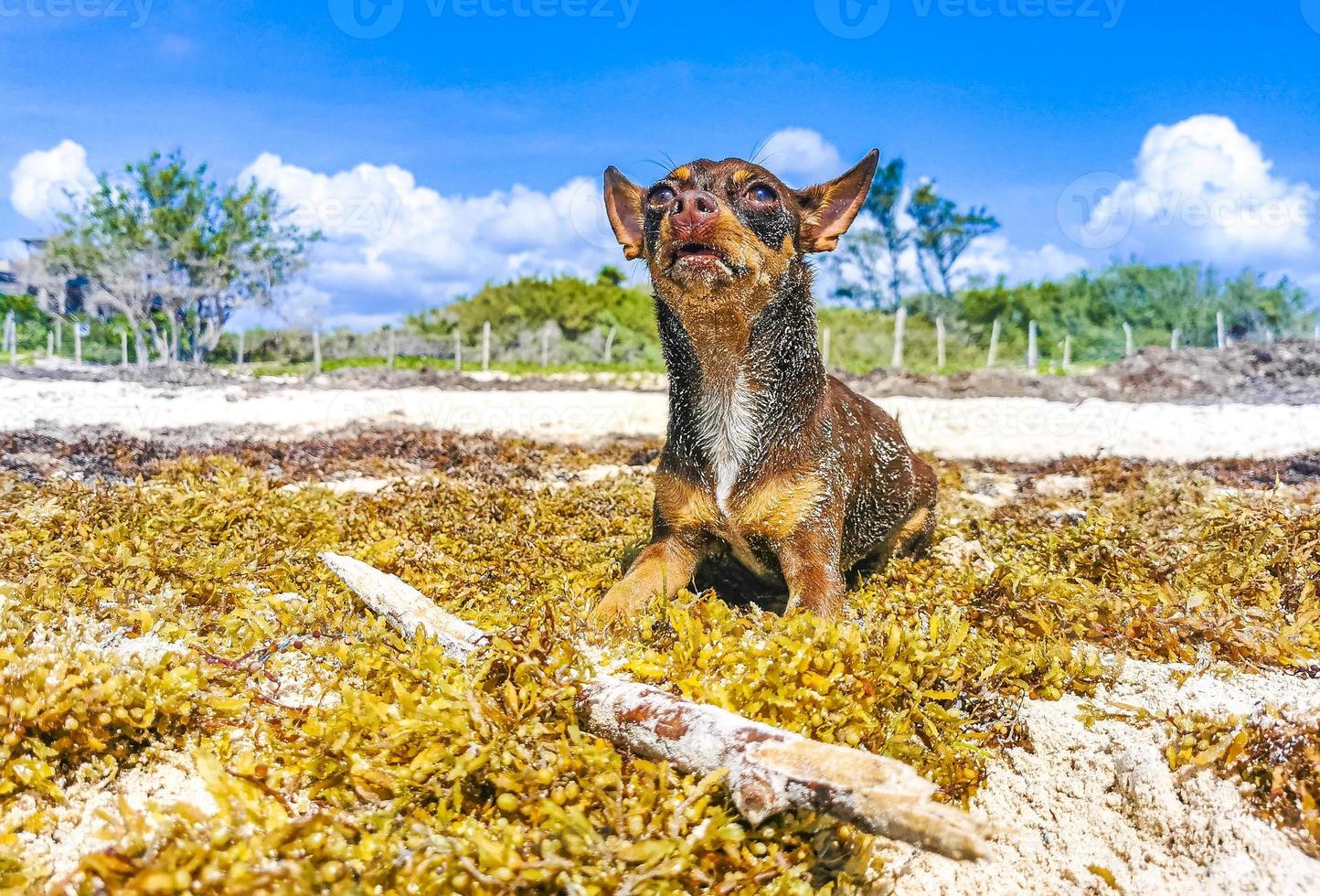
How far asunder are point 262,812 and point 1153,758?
268 cm

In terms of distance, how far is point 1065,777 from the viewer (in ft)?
9.73

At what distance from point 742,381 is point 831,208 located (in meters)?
0.97

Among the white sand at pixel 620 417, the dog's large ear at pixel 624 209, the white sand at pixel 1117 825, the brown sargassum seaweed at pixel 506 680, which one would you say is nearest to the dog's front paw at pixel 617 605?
the brown sargassum seaweed at pixel 506 680

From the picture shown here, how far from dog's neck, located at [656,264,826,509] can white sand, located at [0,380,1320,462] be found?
29.6 ft

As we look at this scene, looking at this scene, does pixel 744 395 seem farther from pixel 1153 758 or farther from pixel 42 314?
pixel 42 314

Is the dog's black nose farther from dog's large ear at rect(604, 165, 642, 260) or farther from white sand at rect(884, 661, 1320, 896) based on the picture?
white sand at rect(884, 661, 1320, 896)

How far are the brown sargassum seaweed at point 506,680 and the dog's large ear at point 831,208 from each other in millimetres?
1735

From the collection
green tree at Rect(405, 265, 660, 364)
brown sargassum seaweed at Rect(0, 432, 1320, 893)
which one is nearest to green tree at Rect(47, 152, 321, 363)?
green tree at Rect(405, 265, 660, 364)

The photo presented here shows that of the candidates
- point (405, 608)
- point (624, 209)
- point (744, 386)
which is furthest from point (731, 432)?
point (405, 608)

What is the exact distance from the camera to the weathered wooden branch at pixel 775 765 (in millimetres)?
2047

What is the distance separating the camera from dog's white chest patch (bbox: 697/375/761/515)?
4.02m

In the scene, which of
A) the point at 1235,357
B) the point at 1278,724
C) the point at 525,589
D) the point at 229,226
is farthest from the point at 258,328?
the point at 1278,724

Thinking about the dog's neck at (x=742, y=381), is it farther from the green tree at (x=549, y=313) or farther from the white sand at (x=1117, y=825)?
the green tree at (x=549, y=313)

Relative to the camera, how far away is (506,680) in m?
2.94
